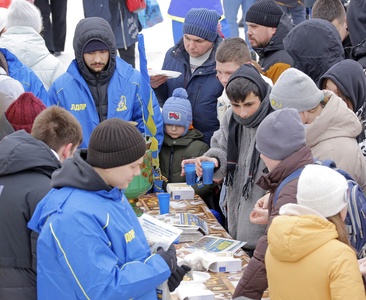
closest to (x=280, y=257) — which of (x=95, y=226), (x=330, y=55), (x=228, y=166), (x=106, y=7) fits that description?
(x=95, y=226)

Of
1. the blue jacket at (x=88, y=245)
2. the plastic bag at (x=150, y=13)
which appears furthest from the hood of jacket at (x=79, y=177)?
the plastic bag at (x=150, y=13)

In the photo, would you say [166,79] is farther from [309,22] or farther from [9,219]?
[9,219]

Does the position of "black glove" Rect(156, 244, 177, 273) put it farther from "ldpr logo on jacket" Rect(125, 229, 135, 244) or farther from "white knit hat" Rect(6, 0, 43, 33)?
"white knit hat" Rect(6, 0, 43, 33)

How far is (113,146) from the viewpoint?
119 inches

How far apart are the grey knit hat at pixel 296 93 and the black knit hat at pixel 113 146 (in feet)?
3.90

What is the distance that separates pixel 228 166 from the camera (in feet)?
15.3

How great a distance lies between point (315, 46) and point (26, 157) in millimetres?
2334

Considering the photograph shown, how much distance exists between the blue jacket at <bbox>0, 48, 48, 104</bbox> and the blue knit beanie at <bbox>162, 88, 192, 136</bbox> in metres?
0.91

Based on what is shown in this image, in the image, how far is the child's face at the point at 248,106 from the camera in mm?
4334

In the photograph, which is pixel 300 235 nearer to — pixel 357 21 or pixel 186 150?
pixel 186 150

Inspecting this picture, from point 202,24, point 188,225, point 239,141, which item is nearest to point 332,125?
point 239,141

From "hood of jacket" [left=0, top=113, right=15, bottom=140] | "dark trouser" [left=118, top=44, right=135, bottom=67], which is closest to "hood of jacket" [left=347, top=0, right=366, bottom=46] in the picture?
"hood of jacket" [left=0, top=113, right=15, bottom=140]

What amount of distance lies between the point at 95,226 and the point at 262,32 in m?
3.44

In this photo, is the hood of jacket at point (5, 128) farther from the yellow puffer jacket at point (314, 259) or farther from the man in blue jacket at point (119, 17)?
the man in blue jacket at point (119, 17)
